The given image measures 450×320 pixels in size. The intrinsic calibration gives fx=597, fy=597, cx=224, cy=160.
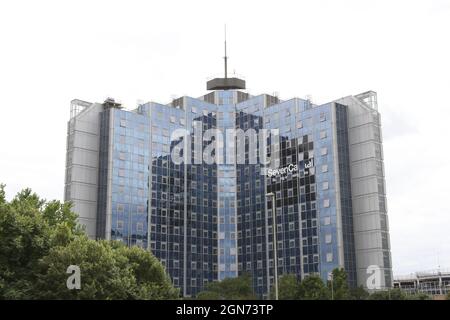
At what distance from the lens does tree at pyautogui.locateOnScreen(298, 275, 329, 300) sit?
92.9 metres

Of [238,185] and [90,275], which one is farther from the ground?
[238,185]

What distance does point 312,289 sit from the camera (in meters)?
94.2

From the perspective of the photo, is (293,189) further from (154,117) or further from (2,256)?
(2,256)

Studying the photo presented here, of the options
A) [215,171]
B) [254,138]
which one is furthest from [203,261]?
[254,138]

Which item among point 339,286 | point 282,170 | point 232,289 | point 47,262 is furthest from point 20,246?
point 282,170

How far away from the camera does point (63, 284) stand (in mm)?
52844

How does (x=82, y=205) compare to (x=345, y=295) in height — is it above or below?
above

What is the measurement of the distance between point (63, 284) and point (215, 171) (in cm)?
9674

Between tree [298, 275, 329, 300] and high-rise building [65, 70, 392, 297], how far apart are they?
2948 centimetres

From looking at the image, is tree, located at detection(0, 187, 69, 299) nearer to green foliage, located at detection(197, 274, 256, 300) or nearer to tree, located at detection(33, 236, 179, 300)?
tree, located at detection(33, 236, 179, 300)

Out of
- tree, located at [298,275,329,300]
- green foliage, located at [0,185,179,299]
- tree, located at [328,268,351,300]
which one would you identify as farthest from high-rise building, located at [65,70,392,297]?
green foliage, located at [0,185,179,299]

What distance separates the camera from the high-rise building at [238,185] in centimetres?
12775

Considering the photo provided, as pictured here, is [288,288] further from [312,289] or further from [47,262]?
[47,262]

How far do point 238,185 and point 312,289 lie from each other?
183 feet
